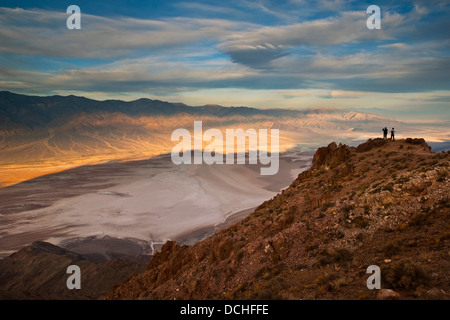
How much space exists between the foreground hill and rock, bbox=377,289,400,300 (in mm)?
27

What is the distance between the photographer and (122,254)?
3666cm

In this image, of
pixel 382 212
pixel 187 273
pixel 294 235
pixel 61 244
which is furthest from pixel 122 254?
pixel 382 212

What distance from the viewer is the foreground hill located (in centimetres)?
817

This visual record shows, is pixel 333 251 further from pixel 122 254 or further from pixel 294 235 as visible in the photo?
pixel 122 254

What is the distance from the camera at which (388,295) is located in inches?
276

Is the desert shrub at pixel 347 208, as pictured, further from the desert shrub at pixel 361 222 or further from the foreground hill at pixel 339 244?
the desert shrub at pixel 361 222

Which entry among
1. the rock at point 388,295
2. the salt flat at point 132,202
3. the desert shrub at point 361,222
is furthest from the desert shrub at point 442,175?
the salt flat at point 132,202

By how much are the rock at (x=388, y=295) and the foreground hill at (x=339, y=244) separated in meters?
0.03

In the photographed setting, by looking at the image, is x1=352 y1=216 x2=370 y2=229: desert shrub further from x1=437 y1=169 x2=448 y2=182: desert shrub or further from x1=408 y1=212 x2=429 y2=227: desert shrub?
x1=437 y1=169 x2=448 y2=182: desert shrub

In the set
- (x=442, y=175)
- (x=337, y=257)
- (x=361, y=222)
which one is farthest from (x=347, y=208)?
(x=442, y=175)

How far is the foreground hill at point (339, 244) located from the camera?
8.17m

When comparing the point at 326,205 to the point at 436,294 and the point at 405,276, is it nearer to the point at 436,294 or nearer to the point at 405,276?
the point at 405,276

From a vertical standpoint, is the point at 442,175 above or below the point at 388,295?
above

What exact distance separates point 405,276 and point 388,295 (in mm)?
791
